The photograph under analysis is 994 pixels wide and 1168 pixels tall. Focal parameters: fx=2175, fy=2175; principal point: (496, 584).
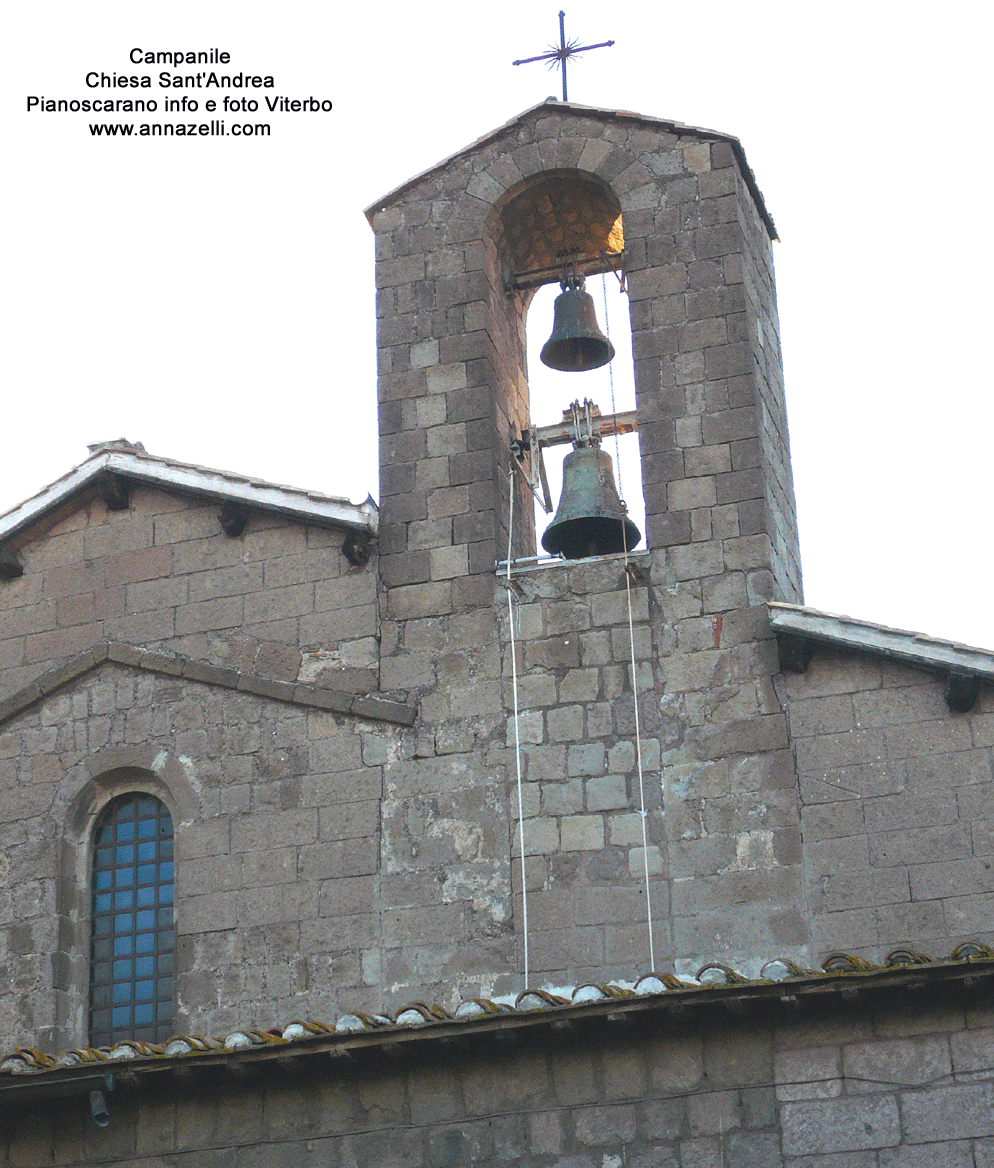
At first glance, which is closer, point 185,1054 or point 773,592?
point 185,1054

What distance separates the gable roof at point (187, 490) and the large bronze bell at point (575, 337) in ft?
7.18

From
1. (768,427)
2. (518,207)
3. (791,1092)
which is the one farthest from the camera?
(518,207)

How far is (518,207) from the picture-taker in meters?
16.3

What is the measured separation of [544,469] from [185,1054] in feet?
19.1

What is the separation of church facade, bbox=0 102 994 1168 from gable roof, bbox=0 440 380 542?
36 millimetres

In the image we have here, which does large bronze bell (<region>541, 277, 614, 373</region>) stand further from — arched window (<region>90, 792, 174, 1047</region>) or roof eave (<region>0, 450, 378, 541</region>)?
arched window (<region>90, 792, 174, 1047</region>)

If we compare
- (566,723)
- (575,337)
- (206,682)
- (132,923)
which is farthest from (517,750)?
(575,337)

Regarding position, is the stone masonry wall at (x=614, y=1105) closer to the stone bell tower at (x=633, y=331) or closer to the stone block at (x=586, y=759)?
the stone block at (x=586, y=759)

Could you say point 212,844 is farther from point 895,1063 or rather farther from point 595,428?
point 895,1063

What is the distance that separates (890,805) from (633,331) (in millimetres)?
3973

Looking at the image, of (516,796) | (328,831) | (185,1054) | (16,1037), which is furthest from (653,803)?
(16,1037)

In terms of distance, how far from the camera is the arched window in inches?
578

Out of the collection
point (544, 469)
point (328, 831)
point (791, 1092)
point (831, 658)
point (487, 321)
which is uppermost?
point (487, 321)

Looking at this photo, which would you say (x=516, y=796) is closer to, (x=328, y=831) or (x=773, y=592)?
(x=328, y=831)
